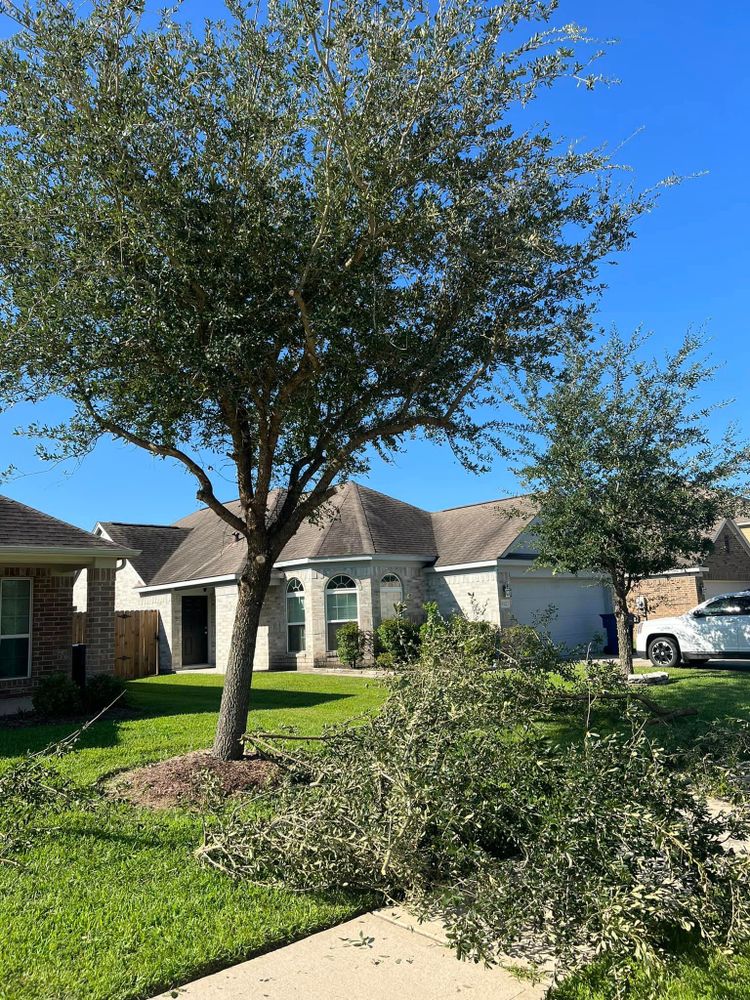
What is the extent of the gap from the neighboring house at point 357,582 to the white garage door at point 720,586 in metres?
3.67

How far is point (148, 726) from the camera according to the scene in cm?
1026

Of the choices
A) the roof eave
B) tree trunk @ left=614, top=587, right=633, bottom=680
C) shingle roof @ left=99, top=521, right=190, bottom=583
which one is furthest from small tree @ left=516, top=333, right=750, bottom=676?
shingle roof @ left=99, top=521, right=190, bottom=583

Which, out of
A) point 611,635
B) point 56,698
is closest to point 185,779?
point 56,698

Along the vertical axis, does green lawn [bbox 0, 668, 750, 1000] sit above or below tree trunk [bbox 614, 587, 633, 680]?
below

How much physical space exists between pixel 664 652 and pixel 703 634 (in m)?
1.22

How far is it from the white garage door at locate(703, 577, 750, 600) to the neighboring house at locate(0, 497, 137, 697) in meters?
20.2

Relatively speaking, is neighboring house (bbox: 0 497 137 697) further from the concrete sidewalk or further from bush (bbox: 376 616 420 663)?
the concrete sidewalk

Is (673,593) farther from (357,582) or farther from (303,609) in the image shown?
(303,609)

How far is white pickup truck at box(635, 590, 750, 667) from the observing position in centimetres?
1581

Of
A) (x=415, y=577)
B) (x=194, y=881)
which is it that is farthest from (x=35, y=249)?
(x=415, y=577)

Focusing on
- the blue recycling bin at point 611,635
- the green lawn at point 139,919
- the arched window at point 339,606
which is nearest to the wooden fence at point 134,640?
the arched window at point 339,606

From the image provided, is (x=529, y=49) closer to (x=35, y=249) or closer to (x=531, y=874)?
(x=35, y=249)

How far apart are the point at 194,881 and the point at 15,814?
1.61 m

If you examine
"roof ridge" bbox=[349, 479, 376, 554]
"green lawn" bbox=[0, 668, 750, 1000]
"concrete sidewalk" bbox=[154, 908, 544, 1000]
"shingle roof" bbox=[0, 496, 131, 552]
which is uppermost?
"roof ridge" bbox=[349, 479, 376, 554]
